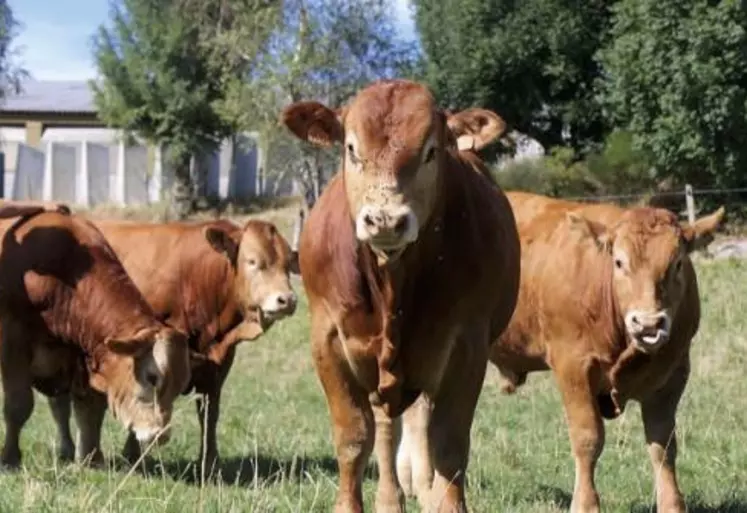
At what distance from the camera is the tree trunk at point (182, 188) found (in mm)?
47906

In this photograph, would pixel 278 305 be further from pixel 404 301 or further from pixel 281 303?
pixel 404 301

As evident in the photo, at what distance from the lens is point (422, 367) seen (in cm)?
566

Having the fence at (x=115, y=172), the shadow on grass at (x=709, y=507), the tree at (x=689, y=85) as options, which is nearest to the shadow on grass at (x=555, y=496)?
the shadow on grass at (x=709, y=507)

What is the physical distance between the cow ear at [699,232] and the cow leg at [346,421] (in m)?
2.68

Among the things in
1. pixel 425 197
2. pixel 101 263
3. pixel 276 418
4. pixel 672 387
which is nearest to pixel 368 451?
pixel 425 197

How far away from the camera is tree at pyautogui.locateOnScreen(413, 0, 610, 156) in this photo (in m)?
39.5

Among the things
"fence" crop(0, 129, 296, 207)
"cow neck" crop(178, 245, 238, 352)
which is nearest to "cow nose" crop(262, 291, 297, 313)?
"cow neck" crop(178, 245, 238, 352)

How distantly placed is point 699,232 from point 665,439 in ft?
3.79

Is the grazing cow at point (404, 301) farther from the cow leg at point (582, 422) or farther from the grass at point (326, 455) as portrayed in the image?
the cow leg at point (582, 422)

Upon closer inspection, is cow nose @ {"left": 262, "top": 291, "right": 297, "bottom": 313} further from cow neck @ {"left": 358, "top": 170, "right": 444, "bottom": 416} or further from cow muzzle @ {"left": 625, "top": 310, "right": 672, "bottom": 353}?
cow neck @ {"left": 358, "top": 170, "right": 444, "bottom": 416}

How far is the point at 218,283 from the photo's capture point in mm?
11195

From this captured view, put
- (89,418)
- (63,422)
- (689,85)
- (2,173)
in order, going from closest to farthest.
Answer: (89,418) < (63,422) < (689,85) < (2,173)

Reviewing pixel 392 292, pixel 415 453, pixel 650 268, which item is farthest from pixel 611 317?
pixel 392 292

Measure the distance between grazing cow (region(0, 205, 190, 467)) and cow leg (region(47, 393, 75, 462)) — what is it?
0.44m
